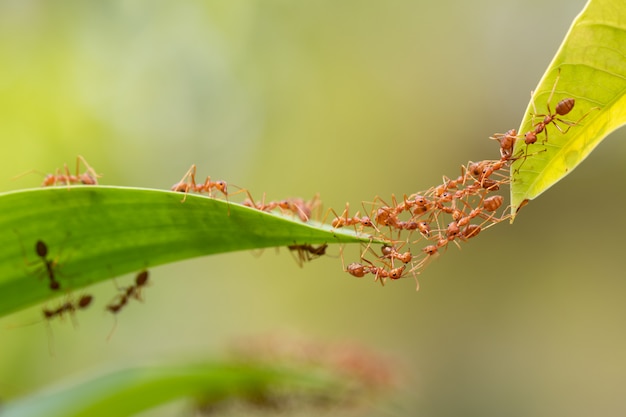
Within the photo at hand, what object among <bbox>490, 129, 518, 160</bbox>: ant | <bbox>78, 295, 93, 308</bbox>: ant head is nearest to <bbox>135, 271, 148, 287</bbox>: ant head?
<bbox>78, 295, 93, 308</bbox>: ant head

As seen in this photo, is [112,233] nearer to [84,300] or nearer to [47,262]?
[47,262]

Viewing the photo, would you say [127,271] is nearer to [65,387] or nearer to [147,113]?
[65,387]

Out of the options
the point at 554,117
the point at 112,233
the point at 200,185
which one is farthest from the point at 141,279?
the point at 554,117

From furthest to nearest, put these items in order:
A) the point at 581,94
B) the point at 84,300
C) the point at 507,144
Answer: the point at 84,300 < the point at 507,144 < the point at 581,94

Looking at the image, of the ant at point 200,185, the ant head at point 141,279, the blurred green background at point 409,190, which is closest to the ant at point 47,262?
the ant at point 200,185

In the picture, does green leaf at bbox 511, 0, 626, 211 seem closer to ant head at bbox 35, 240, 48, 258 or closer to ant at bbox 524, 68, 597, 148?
ant at bbox 524, 68, 597, 148
